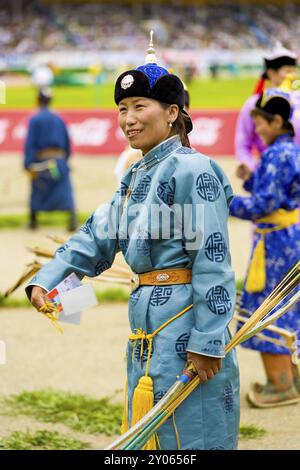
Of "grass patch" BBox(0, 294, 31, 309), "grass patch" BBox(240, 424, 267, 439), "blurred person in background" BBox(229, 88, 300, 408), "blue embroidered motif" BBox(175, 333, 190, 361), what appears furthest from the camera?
"grass patch" BBox(0, 294, 31, 309)

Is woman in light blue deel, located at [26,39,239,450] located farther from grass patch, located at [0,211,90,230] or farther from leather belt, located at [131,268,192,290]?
grass patch, located at [0,211,90,230]

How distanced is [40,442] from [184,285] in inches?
60.9

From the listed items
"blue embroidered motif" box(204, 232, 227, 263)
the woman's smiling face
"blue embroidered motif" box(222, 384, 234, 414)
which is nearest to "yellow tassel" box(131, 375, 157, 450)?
"blue embroidered motif" box(222, 384, 234, 414)

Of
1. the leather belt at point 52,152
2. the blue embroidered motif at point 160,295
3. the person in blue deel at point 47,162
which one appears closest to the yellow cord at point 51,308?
the blue embroidered motif at point 160,295

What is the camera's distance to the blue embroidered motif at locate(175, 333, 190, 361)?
111 inches

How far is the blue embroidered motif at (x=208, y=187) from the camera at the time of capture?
108 inches

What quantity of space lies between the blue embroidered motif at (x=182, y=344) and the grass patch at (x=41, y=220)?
792 cm

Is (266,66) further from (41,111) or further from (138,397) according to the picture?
(41,111)

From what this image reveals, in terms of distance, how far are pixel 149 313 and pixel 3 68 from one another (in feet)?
131

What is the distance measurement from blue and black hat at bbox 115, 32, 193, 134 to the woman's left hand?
801 mm

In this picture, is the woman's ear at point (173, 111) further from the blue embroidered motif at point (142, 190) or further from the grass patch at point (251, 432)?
the grass patch at point (251, 432)

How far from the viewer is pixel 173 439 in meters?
2.82

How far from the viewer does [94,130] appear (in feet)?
58.2

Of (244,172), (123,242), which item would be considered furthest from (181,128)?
(244,172)
